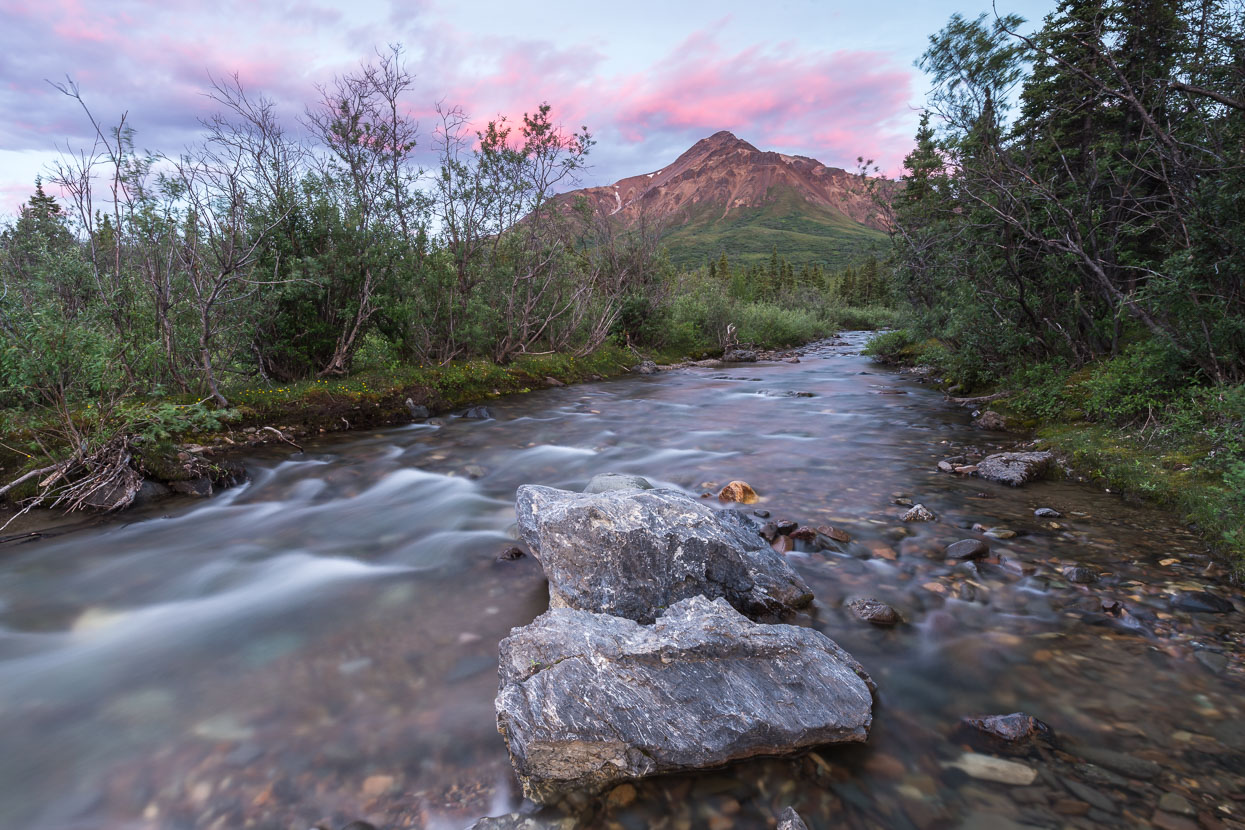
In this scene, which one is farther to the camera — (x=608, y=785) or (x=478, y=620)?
(x=478, y=620)

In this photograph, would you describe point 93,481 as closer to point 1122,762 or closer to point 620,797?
point 620,797

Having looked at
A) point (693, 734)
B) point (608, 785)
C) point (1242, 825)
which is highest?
point (693, 734)

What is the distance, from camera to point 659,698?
314cm

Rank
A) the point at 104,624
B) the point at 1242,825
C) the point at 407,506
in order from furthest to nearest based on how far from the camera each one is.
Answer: the point at 407,506 < the point at 104,624 < the point at 1242,825

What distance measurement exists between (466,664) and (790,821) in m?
2.62

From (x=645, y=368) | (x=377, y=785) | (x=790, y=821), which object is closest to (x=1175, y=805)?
(x=790, y=821)

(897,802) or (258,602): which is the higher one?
(258,602)

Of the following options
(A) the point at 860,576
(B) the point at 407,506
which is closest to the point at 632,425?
(B) the point at 407,506

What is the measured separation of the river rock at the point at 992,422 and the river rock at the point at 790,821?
11.1 metres

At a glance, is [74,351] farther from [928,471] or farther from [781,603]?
[928,471]

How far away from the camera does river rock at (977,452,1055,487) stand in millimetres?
7789

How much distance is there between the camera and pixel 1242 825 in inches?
104

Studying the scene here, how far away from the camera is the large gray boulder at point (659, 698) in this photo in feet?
9.81

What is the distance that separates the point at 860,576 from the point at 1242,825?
282 centimetres
